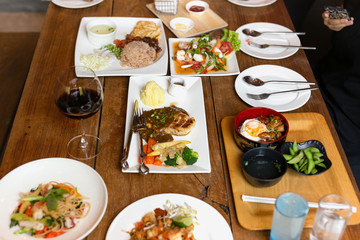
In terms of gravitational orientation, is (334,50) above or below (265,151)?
below

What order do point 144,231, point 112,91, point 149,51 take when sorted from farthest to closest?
1. point 149,51
2. point 112,91
3. point 144,231

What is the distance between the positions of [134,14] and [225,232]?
185 centimetres

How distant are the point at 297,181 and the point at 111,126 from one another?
922 mm

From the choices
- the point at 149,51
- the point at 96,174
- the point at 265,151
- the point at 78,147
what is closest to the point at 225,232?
the point at 265,151

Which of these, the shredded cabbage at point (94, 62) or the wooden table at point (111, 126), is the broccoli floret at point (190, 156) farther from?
the shredded cabbage at point (94, 62)

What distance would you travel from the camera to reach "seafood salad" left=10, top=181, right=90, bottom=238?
1.33 meters

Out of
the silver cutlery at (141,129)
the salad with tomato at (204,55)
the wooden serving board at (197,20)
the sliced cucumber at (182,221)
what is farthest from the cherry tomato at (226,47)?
the sliced cucumber at (182,221)

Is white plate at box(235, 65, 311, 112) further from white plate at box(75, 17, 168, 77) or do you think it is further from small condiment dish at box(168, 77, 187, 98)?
white plate at box(75, 17, 168, 77)

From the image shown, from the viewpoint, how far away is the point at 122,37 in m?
2.42

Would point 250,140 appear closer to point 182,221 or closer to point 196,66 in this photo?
point 182,221

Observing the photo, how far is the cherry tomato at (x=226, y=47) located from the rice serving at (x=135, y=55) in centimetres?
45

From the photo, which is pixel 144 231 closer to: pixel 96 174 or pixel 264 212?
pixel 96 174

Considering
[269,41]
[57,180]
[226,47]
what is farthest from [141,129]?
[269,41]

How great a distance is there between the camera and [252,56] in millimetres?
2299
